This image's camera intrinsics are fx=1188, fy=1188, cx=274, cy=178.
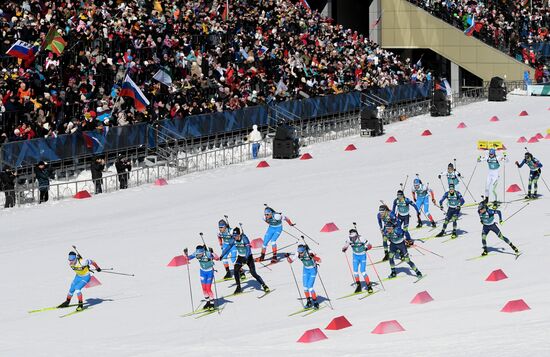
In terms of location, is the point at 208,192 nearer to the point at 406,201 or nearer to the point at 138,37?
the point at 138,37

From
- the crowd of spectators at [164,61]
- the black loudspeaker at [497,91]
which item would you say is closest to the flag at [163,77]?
the crowd of spectators at [164,61]

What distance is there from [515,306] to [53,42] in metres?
21.6

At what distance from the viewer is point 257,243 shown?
30.5 metres

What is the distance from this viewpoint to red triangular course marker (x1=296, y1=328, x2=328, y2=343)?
69.0 feet

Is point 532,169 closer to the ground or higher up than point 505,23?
closer to the ground

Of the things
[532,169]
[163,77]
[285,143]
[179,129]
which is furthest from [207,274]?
[285,143]

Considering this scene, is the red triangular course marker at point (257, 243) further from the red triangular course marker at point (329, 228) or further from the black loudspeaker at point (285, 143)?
the black loudspeaker at point (285, 143)

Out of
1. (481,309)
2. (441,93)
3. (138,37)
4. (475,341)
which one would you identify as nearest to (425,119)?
(441,93)

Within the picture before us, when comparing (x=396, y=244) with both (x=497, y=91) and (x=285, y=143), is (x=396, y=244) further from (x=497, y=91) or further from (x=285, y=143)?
(x=497, y=91)

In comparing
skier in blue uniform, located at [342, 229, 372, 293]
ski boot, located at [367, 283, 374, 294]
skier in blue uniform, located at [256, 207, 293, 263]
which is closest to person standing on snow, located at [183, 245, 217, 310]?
skier in blue uniform, located at [342, 229, 372, 293]

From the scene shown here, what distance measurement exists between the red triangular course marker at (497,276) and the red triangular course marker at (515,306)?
3.37 m

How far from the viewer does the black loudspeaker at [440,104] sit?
54.1m

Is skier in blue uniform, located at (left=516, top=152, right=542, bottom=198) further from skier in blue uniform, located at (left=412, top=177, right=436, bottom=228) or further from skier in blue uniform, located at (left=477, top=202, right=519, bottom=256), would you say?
skier in blue uniform, located at (left=477, top=202, right=519, bottom=256)

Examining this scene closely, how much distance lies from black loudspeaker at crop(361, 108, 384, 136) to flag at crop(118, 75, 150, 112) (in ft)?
37.9
